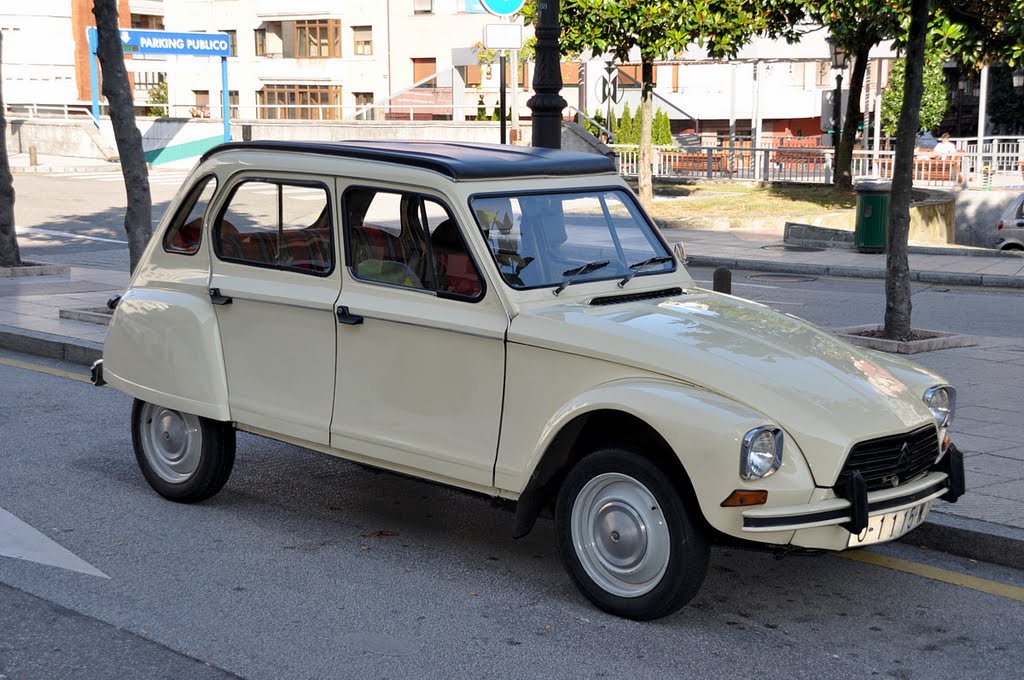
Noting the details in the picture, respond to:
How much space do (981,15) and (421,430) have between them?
13.0 meters

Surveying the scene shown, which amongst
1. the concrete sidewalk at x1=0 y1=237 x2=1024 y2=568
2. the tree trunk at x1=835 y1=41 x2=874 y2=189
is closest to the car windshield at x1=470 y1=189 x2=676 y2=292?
the concrete sidewalk at x1=0 y1=237 x2=1024 y2=568

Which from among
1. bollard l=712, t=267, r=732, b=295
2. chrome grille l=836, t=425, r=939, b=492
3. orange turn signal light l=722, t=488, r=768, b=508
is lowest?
orange turn signal light l=722, t=488, r=768, b=508

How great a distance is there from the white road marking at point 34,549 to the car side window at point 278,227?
1620 mm

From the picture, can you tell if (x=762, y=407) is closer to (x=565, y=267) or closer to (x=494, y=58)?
(x=565, y=267)

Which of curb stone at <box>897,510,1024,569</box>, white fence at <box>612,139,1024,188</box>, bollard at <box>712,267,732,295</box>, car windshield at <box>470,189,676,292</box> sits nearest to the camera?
car windshield at <box>470,189,676,292</box>

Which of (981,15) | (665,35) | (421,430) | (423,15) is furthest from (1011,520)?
(423,15)

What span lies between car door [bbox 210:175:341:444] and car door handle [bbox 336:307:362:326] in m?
0.07

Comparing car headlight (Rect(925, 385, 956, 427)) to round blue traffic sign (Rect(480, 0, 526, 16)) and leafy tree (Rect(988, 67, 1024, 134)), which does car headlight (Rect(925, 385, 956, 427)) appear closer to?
round blue traffic sign (Rect(480, 0, 526, 16))

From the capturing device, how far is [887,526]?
16.1 ft

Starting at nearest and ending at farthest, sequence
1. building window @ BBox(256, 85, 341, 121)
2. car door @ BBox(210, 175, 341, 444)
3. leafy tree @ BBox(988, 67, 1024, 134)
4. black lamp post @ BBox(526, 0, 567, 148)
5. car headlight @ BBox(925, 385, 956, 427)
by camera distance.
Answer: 1. car headlight @ BBox(925, 385, 956, 427)
2. car door @ BBox(210, 175, 341, 444)
3. black lamp post @ BBox(526, 0, 567, 148)
4. leafy tree @ BBox(988, 67, 1024, 134)
5. building window @ BBox(256, 85, 341, 121)

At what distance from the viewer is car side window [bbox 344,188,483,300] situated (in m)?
5.64

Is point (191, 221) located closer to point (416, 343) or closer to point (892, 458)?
point (416, 343)

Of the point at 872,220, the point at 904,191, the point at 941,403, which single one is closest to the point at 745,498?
the point at 941,403

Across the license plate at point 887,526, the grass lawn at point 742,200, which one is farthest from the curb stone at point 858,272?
the license plate at point 887,526
